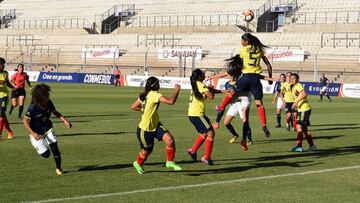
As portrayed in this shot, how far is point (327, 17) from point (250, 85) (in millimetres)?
49207

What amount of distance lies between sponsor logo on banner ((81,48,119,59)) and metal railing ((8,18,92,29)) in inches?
396

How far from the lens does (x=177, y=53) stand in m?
61.2

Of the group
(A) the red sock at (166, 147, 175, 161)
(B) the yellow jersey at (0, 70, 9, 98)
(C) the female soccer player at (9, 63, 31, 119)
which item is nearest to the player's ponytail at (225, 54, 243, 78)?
(A) the red sock at (166, 147, 175, 161)

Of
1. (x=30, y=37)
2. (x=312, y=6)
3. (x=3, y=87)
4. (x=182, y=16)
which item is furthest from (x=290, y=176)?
(x=30, y=37)

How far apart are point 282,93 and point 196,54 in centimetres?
3907

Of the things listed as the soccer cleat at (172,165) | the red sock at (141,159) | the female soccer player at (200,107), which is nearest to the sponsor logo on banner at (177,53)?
the female soccer player at (200,107)

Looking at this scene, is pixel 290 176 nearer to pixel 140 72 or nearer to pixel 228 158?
pixel 228 158

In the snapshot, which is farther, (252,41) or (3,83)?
(3,83)

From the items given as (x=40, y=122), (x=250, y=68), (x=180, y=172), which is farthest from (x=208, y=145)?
(x=40, y=122)

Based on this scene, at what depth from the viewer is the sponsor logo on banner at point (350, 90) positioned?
44.9 meters

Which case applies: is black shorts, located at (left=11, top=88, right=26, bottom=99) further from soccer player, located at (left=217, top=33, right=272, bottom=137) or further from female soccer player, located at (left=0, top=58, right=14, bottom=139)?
soccer player, located at (left=217, top=33, right=272, bottom=137)

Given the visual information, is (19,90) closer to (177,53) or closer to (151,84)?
(151,84)

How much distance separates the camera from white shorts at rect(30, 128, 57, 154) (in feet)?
35.7

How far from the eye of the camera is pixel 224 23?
2662 inches
